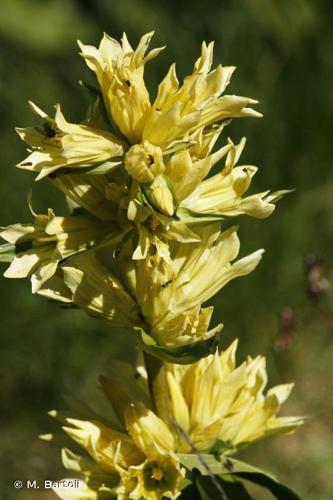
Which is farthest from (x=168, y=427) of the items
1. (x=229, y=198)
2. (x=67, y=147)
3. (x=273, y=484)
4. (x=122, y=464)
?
(x=67, y=147)

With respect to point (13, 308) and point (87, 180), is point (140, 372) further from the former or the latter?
point (13, 308)

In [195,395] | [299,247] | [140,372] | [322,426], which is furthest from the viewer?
[299,247]

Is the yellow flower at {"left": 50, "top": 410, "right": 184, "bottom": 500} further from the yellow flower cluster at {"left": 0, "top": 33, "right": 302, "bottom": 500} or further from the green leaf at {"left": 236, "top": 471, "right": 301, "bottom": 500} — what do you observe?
the green leaf at {"left": 236, "top": 471, "right": 301, "bottom": 500}

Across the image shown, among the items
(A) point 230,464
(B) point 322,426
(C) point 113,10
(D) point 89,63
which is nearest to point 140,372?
(A) point 230,464

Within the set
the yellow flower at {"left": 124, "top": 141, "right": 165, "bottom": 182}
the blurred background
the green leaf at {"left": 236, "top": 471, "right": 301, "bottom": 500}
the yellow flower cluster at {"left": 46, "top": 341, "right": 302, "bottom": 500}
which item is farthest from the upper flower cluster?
the blurred background

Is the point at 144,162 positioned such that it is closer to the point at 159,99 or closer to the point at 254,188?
the point at 159,99
